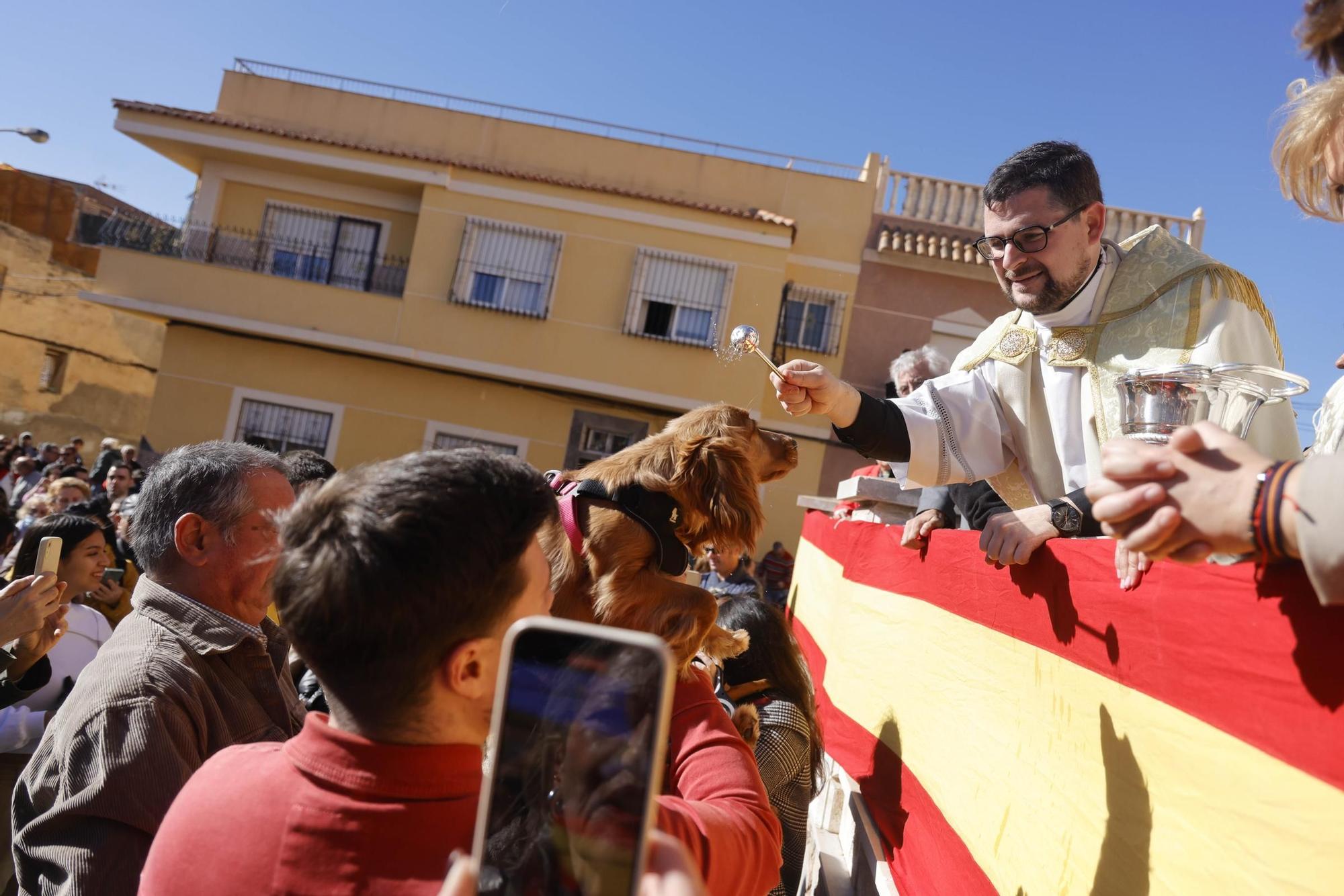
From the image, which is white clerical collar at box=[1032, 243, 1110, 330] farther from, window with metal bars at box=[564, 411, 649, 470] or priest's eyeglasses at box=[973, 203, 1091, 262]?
window with metal bars at box=[564, 411, 649, 470]

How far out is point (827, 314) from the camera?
697 inches

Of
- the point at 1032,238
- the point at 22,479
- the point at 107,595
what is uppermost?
the point at 1032,238

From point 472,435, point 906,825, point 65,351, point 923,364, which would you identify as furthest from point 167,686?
point 65,351

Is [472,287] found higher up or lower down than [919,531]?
higher up

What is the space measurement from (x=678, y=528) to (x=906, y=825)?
3.67 ft

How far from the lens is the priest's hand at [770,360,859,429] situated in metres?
2.74

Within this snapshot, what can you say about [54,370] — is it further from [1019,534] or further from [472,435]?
[1019,534]

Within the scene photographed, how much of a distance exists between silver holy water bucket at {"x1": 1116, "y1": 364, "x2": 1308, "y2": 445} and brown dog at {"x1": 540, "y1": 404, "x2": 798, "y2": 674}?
1.06m

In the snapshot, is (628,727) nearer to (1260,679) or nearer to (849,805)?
(1260,679)

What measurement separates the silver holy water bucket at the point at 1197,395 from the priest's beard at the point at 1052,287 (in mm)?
1326

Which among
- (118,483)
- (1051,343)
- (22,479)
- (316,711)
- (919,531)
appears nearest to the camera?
(316,711)

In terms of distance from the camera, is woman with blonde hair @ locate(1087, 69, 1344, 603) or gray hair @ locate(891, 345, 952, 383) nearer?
woman with blonde hair @ locate(1087, 69, 1344, 603)

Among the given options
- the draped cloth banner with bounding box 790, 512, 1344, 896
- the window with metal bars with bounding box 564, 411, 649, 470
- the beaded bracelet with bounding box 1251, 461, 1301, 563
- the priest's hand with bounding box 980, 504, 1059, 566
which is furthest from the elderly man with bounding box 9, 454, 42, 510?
the beaded bracelet with bounding box 1251, 461, 1301, 563

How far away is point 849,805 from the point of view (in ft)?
12.9
